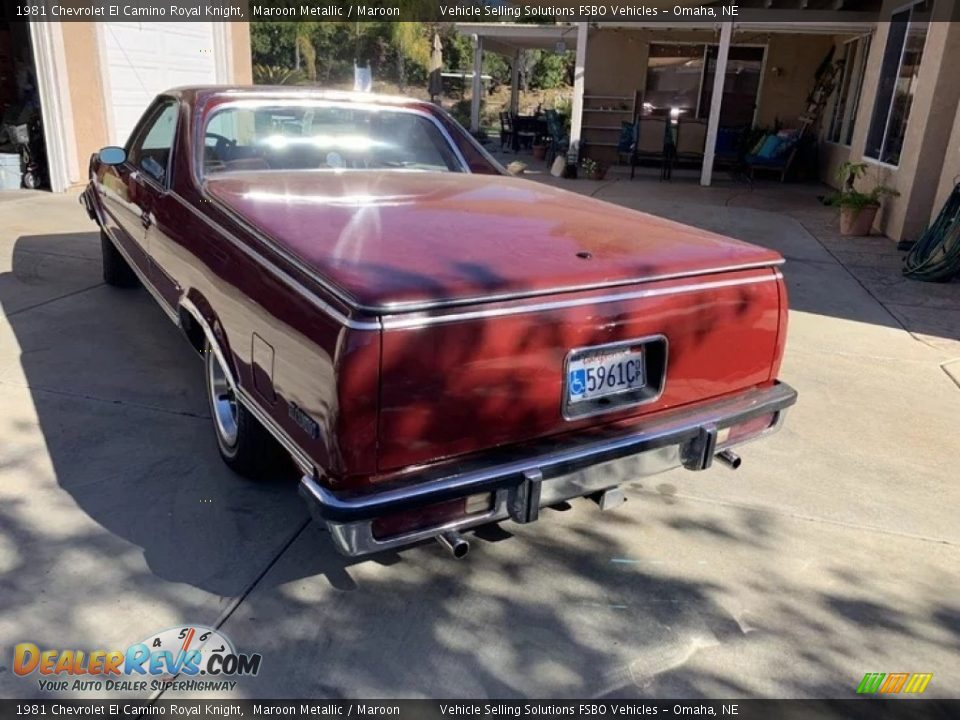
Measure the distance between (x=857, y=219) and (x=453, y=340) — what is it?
347 inches

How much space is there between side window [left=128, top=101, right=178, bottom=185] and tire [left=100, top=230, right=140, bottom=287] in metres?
1.07

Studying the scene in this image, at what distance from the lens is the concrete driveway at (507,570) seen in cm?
244

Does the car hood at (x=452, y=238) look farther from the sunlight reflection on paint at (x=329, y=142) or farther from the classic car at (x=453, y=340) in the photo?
the sunlight reflection on paint at (x=329, y=142)

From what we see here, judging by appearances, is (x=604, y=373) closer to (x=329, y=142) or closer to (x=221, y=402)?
(x=221, y=402)

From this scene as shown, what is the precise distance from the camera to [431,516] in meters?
2.29

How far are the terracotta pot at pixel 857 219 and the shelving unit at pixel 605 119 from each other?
730 centimetres

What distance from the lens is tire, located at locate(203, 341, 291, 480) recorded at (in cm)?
309

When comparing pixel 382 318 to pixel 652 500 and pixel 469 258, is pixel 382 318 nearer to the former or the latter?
pixel 469 258

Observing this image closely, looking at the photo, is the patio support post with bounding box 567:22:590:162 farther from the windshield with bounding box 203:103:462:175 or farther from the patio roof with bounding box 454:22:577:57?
the windshield with bounding box 203:103:462:175

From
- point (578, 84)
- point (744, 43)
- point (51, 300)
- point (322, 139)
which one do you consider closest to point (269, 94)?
point (322, 139)

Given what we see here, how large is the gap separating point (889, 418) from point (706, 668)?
2.59 metres

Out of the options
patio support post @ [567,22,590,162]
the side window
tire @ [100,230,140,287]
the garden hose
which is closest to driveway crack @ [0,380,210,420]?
the side window

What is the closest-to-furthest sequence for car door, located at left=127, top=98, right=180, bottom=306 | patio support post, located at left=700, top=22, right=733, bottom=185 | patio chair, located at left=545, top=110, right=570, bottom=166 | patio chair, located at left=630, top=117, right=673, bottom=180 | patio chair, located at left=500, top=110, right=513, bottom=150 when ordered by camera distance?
car door, located at left=127, top=98, right=180, bottom=306 < patio support post, located at left=700, top=22, right=733, bottom=185 < patio chair, located at left=545, top=110, right=570, bottom=166 < patio chair, located at left=630, top=117, right=673, bottom=180 < patio chair, located at left=500, top=110, right=513, bottom=150

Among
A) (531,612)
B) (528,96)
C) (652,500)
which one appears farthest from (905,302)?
(528,96)
